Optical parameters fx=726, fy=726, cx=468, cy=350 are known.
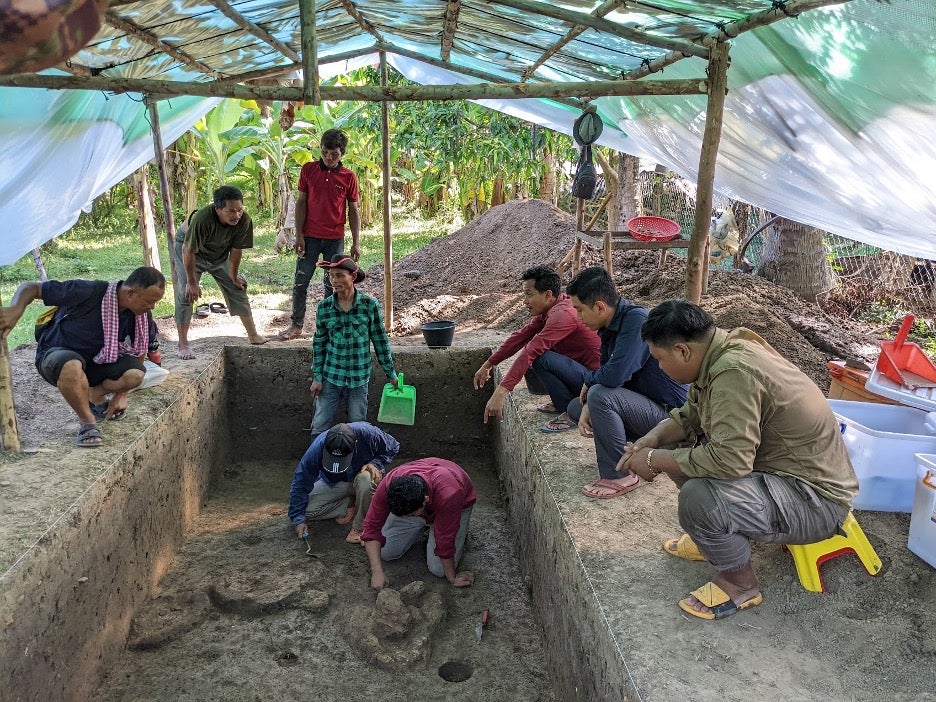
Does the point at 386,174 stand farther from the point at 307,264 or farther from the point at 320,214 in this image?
the point at 307,264

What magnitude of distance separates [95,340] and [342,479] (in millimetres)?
1585

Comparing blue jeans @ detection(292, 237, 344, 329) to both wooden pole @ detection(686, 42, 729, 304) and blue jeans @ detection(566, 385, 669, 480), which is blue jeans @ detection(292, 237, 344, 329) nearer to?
wooden pole @ detection(686, 42, 729, 304)

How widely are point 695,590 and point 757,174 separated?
286cm

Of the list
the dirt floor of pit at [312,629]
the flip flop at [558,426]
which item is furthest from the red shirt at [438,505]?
the flip flop at [558,426]

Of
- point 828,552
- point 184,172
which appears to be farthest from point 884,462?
point 184,172

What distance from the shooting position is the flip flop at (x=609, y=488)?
125 inches

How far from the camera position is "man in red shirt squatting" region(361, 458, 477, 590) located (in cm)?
356

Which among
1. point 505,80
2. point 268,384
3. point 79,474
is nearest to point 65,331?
point 79,474

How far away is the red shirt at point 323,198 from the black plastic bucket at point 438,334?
114 cm

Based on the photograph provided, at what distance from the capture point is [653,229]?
5.88m

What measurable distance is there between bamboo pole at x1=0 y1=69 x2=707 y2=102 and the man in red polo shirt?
1.54 meters

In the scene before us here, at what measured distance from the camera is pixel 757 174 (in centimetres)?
439

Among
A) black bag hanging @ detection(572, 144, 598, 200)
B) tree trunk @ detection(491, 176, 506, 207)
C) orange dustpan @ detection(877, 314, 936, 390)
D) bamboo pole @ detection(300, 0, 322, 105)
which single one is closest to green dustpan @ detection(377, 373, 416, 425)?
bamboo pole @ detection(300, 0, 322, 105)

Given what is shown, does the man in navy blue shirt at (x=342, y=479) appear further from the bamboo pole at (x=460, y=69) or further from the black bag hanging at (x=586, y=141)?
the bamboo pole at (x=460, y=69)
